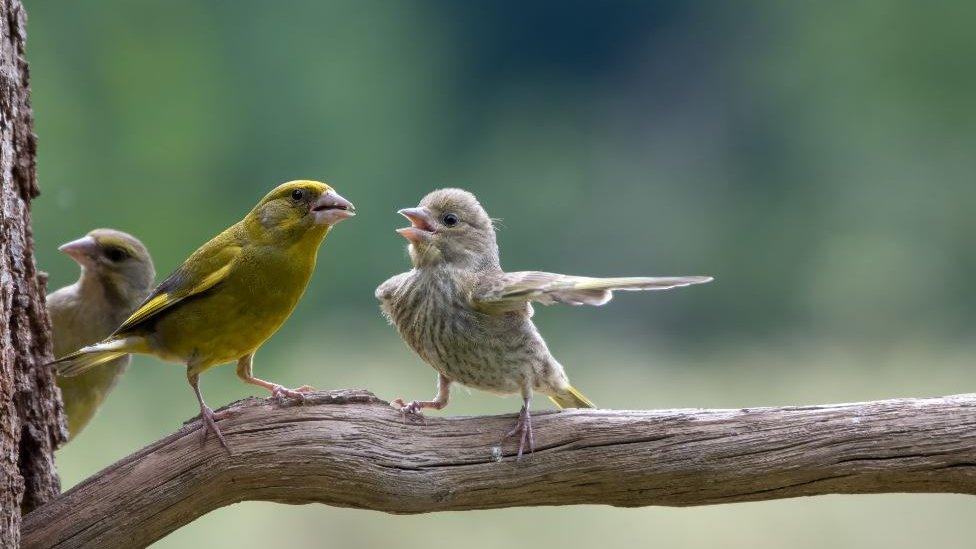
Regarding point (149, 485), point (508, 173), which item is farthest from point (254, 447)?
point (508, 173)

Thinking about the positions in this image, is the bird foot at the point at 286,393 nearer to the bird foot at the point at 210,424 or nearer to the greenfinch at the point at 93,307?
the bird foot at the point at 210,424

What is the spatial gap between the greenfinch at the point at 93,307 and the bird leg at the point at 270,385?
590 millimetres

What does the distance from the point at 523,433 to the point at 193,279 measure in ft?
3.37

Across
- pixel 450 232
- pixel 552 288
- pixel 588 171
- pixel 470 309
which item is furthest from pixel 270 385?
pixel 588 171

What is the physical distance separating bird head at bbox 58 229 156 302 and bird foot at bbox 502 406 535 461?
1536 millimetres

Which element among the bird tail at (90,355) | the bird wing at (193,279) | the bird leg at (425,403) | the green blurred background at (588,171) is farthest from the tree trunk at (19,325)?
the green blurred background at (588,171)

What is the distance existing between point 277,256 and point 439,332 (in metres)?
0.52

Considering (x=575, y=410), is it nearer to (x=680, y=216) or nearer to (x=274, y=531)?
(x=274, y=531)

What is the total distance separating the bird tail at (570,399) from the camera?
11.1 feet

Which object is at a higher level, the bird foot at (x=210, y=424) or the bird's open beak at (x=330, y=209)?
the bird's open beak at (x=330, y=209)

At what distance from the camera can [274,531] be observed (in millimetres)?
4617

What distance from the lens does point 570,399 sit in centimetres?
342

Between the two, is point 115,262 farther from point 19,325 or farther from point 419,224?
point 419,224

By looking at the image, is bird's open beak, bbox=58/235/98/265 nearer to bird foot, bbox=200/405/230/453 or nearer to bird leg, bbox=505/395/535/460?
bird foot, bbox=200/405/230/453
